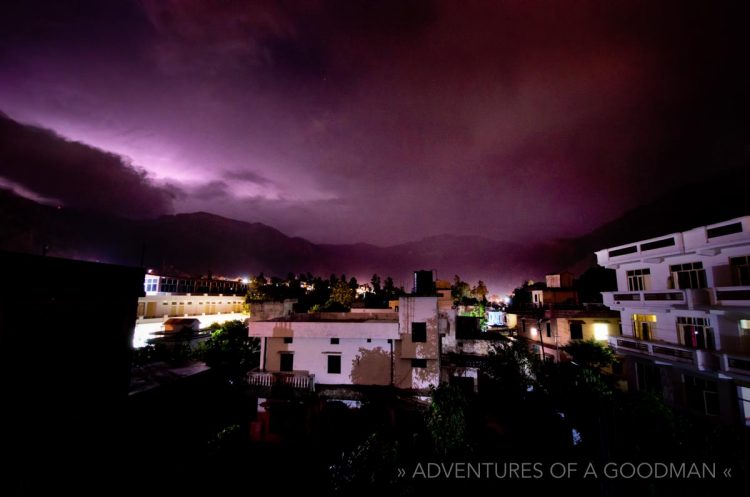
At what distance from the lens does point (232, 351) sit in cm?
3228

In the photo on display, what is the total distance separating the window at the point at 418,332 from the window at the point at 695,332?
16.2 meters

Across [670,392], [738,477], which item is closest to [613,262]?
[670,392]

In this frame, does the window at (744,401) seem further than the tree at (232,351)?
No

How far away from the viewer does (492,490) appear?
50.1ft

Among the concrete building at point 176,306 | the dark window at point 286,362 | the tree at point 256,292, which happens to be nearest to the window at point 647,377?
the dark window at point 286,362

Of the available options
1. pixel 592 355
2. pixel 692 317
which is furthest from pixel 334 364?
pixel 692 317

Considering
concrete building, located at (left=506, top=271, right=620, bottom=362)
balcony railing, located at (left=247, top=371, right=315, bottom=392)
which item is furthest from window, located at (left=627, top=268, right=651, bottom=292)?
balcony railing, located at (left=247, top=371, right=315, bottom=392)

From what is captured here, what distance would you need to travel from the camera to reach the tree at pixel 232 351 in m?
30.6

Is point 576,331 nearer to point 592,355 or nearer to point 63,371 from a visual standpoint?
point 592,355

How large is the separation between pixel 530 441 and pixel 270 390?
714 inches

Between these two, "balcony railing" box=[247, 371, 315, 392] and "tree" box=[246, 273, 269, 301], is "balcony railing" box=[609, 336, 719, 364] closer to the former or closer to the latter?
"balcony railing" box=[247, 371, 315, 392]

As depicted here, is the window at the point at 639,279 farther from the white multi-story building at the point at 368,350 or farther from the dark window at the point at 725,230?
the white multi-story building at the point at 368,350

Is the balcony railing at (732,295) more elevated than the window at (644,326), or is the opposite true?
the balcony railing at (732,295)

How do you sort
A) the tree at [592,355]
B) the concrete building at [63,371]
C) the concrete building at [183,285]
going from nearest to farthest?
the concrete building at [63,371] < the tree at [592,355] < the concrete building at [183,285]
